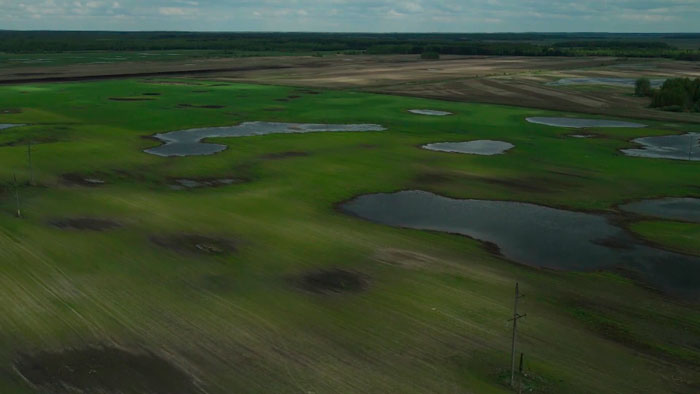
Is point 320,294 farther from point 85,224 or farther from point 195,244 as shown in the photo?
point 85,224

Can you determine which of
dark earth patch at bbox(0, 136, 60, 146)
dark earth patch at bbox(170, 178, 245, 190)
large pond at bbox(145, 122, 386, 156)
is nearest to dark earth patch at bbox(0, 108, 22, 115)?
dark earth patch at bbox(0, 136, 60, 146)

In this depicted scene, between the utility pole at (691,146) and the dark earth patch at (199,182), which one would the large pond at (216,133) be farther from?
the utility pole at (691,146)

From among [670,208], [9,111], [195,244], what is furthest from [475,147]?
[9,111]

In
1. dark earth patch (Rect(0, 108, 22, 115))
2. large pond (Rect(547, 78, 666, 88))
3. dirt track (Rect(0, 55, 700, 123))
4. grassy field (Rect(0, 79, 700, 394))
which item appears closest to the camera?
→ grassy field (Rect(0, 79, 700, 394))

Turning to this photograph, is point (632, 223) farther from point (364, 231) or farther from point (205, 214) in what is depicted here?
point (205, 214)

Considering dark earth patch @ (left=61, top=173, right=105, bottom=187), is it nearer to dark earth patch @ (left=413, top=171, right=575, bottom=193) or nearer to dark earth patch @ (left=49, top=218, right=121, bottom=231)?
dark earth patch @ (left=49, top=218, right=121, bottom=231)

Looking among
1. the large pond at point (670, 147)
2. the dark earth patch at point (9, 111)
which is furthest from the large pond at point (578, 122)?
the dark earth patch at point (9, 111)
